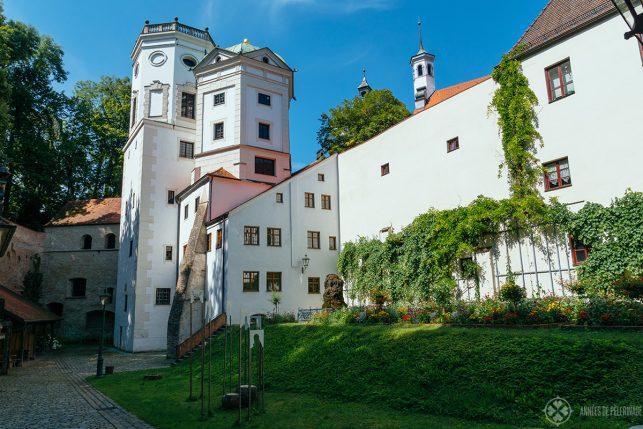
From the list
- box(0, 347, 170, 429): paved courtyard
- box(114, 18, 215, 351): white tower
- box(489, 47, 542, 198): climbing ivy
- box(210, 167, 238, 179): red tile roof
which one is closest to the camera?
box(0, 347, 170, 429): paved courtyard

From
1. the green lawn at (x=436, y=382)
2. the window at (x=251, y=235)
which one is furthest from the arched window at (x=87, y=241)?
the green lawn at (x=436, y=382)

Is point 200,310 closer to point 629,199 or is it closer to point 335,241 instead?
point 335,241

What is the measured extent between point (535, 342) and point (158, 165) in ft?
90.0

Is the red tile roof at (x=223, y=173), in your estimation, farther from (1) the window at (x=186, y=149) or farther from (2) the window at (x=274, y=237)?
(2) the window at (x=274, y=237)

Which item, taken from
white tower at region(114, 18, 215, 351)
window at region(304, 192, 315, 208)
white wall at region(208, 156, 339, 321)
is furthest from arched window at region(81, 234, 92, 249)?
window at region(304, 192, 315, 208)

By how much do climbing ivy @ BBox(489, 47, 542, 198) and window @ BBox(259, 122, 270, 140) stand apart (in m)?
17.2

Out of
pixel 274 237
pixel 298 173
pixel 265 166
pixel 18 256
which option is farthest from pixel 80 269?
pixel 298 173

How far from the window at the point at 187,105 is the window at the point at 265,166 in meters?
7.10

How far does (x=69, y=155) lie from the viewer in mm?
39469

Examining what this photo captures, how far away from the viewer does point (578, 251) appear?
15023 millimetres

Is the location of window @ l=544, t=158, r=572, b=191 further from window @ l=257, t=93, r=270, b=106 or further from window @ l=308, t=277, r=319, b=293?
window @ l=257, t=93, r=270, b=106

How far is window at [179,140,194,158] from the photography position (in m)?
32.5

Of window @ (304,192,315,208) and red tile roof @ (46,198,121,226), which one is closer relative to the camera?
window @ (304,192,315,208)

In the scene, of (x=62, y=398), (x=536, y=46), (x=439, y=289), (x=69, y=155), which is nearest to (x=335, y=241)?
(x=439, y=289)
